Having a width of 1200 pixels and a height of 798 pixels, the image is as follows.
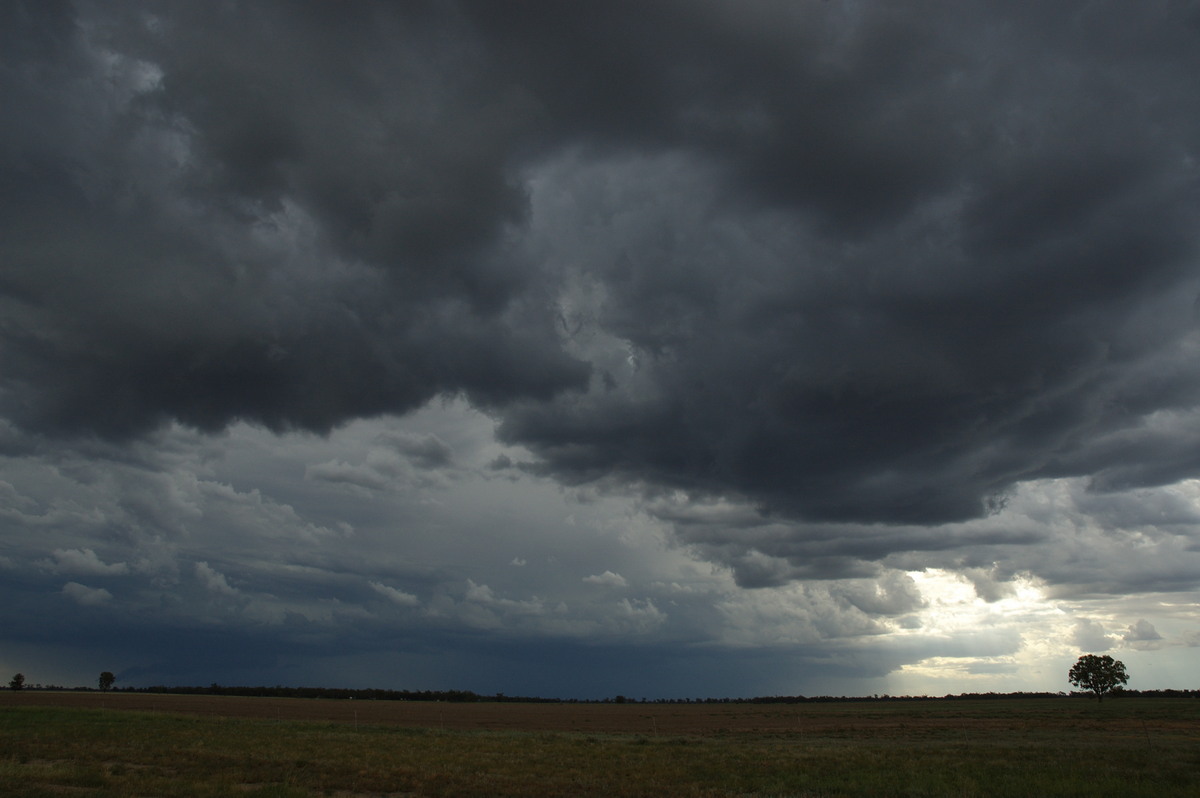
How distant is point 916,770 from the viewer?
34688mm

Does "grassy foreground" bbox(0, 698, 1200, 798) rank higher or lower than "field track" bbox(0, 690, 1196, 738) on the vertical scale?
higher

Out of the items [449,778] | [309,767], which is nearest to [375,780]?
[449,778]

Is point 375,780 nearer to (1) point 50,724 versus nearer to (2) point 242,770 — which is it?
(2) point 242,770

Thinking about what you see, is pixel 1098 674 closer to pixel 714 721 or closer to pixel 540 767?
pixel 714 721

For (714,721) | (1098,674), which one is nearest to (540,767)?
(714,721)

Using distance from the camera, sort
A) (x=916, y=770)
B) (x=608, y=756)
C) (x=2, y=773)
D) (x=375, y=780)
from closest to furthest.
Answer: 1. (x=2, y=773)
2. (x=375, y=780)
3. (x=916, y=770)
4. (x=608, y=756)

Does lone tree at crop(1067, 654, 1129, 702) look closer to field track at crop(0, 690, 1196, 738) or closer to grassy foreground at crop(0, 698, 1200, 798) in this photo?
field track at crop(0, 690, 1196, 738)

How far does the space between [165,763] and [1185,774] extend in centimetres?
4760

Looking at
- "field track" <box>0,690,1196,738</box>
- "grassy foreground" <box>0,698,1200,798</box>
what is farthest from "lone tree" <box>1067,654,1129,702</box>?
"grassy foreground" <box>0,698,1200,798</box>

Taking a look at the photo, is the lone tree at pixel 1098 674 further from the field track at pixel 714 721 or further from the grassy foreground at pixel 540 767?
the grassy foreground at pixel 540 767

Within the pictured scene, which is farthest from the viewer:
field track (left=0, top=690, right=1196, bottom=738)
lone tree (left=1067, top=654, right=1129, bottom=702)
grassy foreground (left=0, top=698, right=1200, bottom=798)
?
lone tree (left=1067, top=654, right=1129, bottom=702)

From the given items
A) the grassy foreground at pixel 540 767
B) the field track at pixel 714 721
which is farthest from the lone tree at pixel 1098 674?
the grassy foreground at pixel 540 767

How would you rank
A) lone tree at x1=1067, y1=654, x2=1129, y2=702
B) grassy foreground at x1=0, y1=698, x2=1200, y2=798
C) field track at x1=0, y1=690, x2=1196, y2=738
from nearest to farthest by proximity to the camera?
grassy foreground at x1=0, y1=698, x2=1200, y2=798, field track at x1=0, y1=690, x2=1196, y2=738, lone tree at x1=1067, y1=654, x2=1129, y2=702

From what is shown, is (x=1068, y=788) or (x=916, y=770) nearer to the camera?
(x=1068, y=788)
